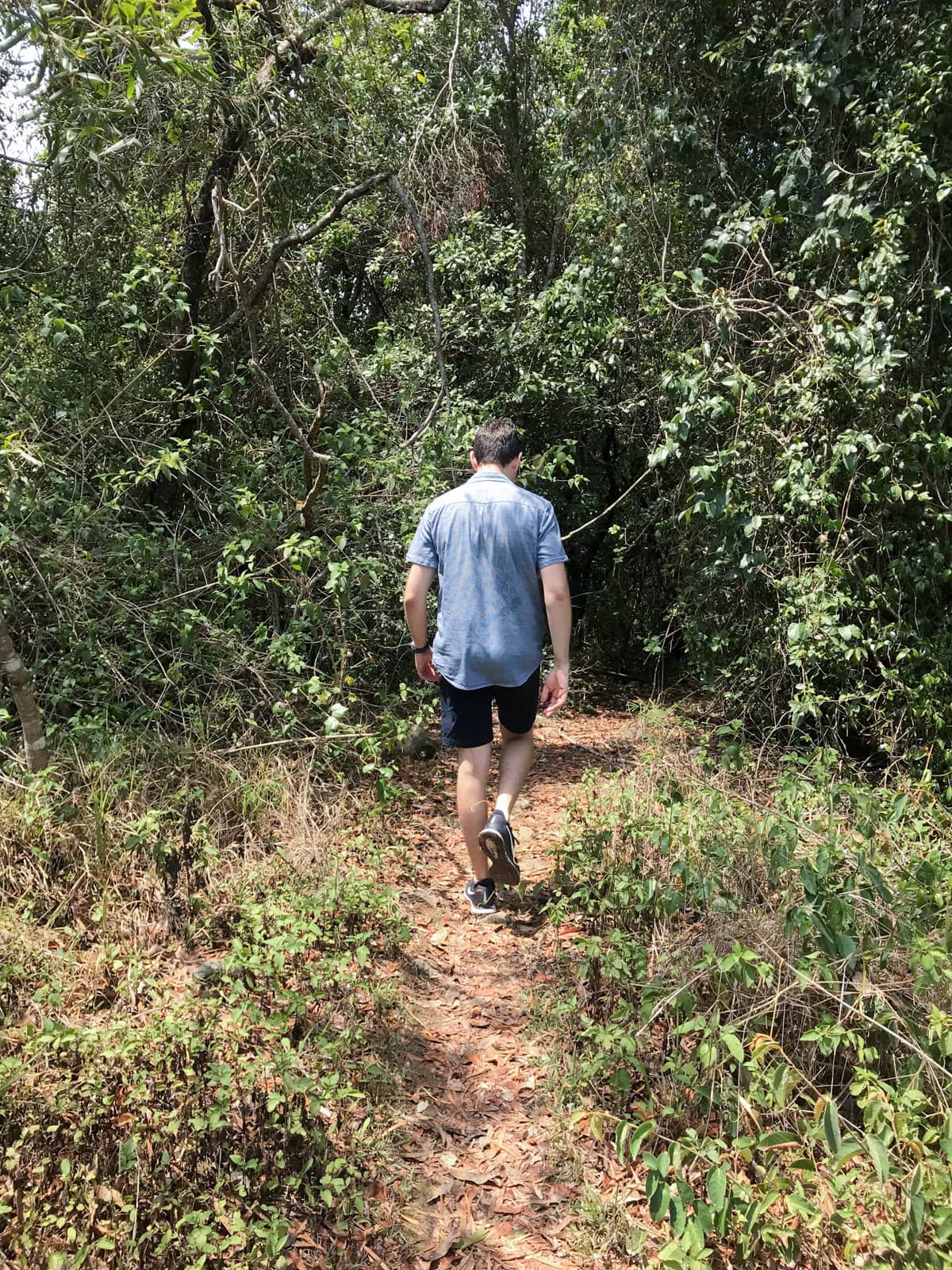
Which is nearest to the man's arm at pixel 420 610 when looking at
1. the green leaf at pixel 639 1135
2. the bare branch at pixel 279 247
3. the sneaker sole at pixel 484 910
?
the sneaker sole at pixel 484 910

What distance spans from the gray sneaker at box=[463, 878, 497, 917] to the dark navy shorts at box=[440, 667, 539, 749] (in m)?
0.63

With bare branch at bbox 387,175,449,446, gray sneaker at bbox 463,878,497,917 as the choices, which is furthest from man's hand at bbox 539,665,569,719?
bare branch at bbox 387,175,449,446

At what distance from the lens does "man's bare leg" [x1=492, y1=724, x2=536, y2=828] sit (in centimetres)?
379

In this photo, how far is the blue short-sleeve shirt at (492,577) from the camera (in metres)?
3.58

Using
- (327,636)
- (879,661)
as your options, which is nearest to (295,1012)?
(327,636)

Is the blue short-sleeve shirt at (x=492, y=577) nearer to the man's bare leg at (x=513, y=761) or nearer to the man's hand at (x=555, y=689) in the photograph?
the man's hand at (x=555, y=689)

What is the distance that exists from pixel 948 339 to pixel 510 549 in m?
2.94

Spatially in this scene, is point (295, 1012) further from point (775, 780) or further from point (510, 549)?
point (775, 780)

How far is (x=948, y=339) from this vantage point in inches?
185

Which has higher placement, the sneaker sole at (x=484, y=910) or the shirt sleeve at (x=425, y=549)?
the shirt sleeve at (x=425, y=549)

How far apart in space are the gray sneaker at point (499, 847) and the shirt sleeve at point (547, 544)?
106cm

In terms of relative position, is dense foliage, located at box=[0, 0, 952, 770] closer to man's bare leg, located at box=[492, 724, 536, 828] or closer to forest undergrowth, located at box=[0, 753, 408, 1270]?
forest undergrowth, located at box=[0, 753, 408, 1270]

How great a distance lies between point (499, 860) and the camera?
3.56 meters

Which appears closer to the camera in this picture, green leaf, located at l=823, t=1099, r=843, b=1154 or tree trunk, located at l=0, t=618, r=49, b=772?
green leaf, located at l=823, t=1099, r=843, b=1154
